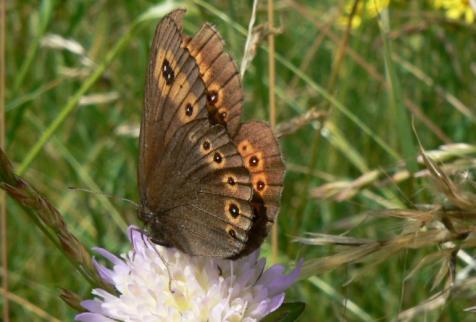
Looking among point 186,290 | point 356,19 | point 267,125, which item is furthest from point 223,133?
point 356,19

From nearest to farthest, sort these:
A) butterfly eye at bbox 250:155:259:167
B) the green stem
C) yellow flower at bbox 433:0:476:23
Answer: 1. butterfly eye at bbox 250:155:259:167
2. the green stem
3. yellow flower at bbox 433:0:476:23

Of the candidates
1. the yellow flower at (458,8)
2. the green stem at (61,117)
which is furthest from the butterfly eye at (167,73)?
the yellow flower at (458,8)

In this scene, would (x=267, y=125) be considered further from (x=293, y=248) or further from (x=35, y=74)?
(x=35, y=74)

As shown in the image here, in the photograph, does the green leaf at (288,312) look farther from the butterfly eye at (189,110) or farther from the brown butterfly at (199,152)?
the butterfly eye at (189,110)

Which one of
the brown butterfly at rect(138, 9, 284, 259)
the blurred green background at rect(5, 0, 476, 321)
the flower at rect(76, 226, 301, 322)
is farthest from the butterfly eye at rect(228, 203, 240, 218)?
the blurred green background at rect(5, 0, 476, 321)

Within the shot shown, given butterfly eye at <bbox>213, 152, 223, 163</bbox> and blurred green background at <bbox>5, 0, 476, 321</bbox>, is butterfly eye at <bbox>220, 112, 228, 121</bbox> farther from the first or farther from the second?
blurred green background at <bbox>5, 0, 476, 321</bbox>

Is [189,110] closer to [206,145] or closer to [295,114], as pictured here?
[206,145]
